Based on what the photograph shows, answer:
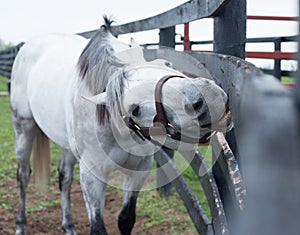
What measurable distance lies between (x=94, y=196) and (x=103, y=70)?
0.72 m

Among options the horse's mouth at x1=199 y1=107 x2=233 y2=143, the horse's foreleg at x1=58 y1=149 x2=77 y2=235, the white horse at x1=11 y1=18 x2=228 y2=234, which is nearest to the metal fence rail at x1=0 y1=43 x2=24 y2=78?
the white horse at x1=11 y1=18 x2=228 y2=234

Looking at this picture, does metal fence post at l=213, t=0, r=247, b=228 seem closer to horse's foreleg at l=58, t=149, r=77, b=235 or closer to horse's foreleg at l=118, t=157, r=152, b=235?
horse's foreleg at l=118, t=157, r=152, b=235

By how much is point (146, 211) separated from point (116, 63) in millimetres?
1725

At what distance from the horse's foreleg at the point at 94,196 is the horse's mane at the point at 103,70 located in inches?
15.1

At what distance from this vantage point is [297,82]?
379 millimetres

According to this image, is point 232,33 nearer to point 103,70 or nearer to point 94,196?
point 103,70

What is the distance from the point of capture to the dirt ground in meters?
3.35

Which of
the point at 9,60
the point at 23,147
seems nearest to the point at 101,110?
the point at 23,147

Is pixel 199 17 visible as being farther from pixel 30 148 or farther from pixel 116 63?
pixel 30 148

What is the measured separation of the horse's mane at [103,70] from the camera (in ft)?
6.75

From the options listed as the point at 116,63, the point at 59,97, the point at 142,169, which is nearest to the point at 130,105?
the point at 116,63

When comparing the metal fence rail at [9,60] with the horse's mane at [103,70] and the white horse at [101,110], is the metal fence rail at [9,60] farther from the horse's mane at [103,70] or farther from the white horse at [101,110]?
the horse's mane at [103,70]

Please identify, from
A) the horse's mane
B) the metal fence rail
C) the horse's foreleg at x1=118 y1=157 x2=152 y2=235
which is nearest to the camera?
the horse's mane

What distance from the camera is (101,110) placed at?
2281mm
